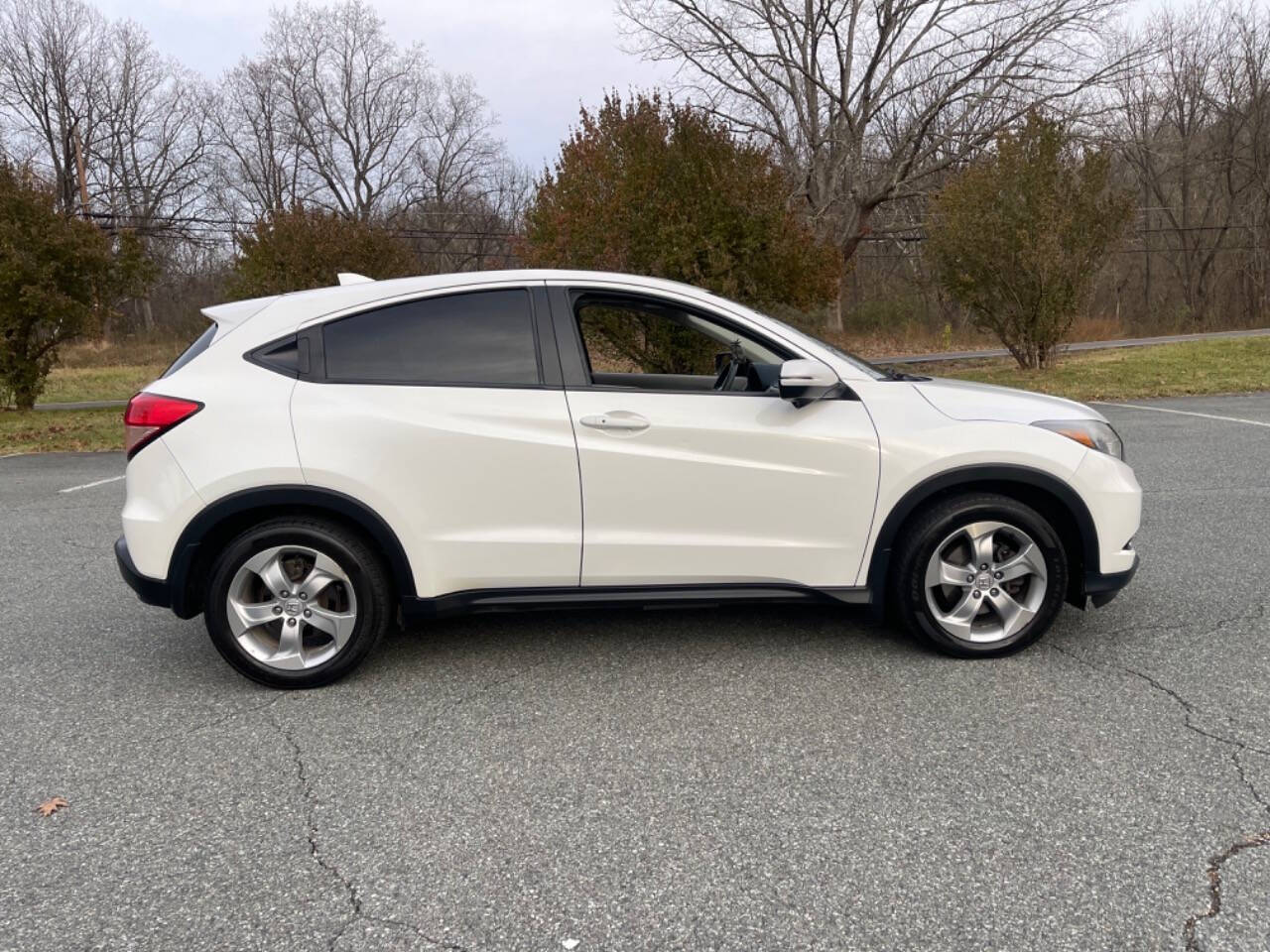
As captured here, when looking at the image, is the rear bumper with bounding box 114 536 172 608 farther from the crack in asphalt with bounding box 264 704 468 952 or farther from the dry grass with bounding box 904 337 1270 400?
the dry grass with bounding box 904 337 1270 400

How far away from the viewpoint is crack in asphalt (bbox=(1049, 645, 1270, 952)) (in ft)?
7.36

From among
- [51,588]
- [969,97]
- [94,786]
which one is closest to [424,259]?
[969,97]

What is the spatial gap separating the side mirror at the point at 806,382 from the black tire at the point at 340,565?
1.85 metres

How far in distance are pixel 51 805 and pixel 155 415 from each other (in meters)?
1.52

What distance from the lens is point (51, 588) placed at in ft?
17.9

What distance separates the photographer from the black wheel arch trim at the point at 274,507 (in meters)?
3.61

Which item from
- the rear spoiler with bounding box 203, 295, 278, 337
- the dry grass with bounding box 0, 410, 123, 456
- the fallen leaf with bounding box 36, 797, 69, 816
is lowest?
the fallen leaf with bounding box 36, 797, 69, 816

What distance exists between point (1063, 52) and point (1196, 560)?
77.4 ft

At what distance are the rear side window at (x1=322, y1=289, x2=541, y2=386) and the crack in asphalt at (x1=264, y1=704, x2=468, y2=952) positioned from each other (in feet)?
5.05

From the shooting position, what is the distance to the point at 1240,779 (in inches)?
113

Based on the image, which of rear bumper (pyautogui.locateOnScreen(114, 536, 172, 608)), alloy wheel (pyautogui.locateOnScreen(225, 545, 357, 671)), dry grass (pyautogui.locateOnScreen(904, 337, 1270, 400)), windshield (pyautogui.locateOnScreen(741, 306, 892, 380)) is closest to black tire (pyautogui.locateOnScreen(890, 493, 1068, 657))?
windshield (pyautogui.locateOnScreen(741, 306, 892, 380))

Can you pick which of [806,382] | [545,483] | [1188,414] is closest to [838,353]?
[806,382]

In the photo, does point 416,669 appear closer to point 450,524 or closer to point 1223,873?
point 450,524

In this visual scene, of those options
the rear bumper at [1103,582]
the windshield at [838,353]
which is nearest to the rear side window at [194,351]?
the windshield at [838,353]
